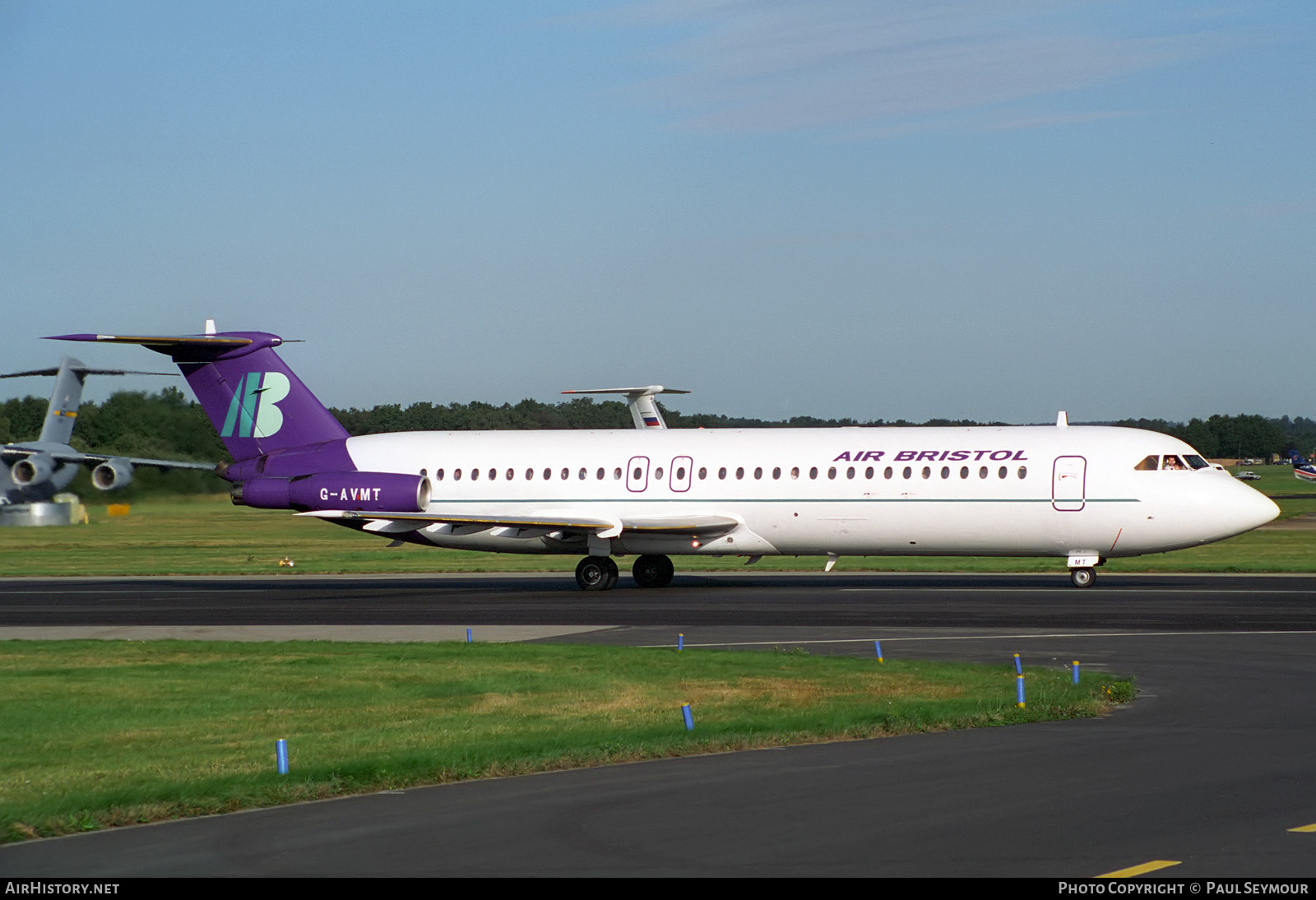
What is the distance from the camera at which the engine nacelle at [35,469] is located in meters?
58.6

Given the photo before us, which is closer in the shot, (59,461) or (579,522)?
(579,522)

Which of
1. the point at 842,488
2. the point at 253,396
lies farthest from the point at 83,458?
the point at 842,488

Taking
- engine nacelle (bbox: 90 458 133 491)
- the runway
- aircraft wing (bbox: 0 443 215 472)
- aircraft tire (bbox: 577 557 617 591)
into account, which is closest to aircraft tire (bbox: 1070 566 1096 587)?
aircraft tire (bbox: 577 557 617 591)

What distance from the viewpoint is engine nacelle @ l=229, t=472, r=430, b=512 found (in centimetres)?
3722

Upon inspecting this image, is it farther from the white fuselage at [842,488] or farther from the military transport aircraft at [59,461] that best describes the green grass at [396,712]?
the military transport aircraft at [59,461]

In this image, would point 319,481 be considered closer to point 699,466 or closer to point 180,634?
point 699,466

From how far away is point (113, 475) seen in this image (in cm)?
5309

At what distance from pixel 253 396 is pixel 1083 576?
2088cm

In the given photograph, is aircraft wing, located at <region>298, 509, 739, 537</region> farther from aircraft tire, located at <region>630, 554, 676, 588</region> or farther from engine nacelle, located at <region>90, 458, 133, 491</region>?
engine nacelle, located at <region>90, 458, 133, 491</region>

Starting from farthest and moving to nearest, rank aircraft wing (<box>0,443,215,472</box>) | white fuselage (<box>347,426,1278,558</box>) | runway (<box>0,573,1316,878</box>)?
aircraft wing (<box>0,443,215,472</box>) → white fuselage (<box>347,426,1278,558</box>) → runway (<box>0,573,1316,878</box>)

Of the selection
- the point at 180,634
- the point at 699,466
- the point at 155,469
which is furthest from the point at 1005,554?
the point at 155,469

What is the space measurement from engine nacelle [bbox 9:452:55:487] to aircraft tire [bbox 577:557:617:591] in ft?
100

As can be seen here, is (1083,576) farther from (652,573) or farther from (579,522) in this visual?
(579,522)

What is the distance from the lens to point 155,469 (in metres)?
54.0
